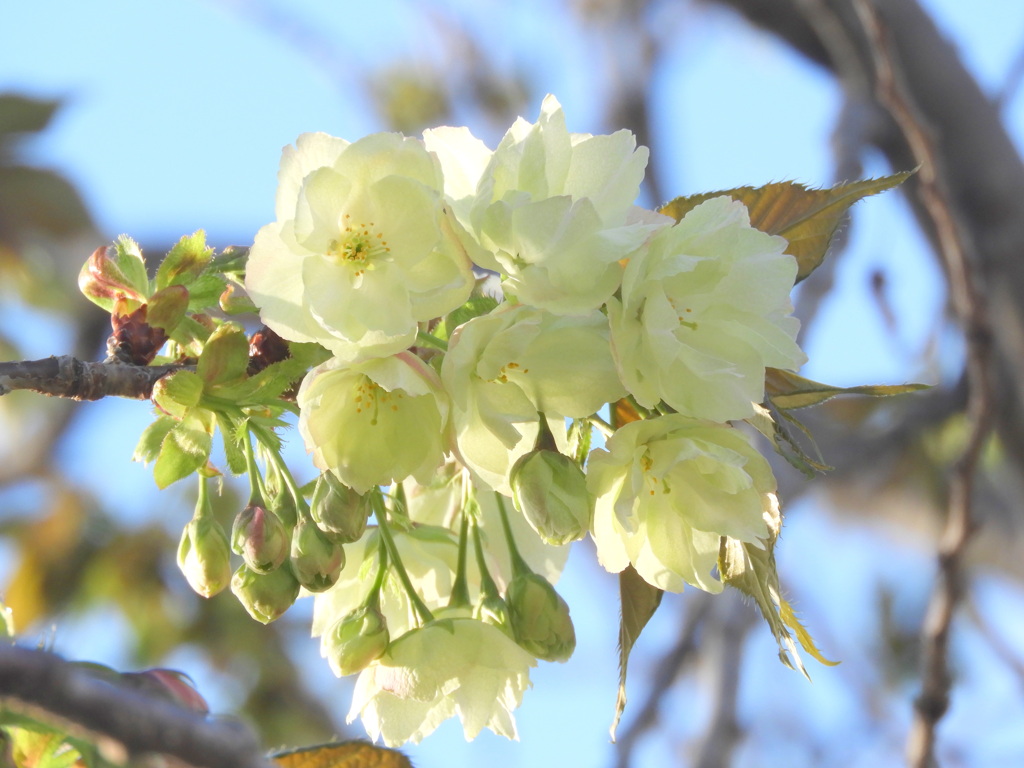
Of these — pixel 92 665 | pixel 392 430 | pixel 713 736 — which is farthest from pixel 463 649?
pixel 713 736

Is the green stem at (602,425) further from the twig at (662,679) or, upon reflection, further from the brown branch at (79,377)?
the twig at (662,679)

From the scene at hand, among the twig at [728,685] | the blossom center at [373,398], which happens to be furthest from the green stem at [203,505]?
the twig at [728,685]

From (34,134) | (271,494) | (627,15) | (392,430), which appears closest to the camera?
(392,430)

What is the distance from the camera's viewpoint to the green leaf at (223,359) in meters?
0.88

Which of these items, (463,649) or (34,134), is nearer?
(463,649)

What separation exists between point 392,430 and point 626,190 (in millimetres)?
285

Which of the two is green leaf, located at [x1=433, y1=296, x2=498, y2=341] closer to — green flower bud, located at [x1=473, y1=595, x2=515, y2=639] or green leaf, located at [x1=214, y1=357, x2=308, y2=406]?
green leaf, located at [x1=214, y1=357, x2=308, y2=406]

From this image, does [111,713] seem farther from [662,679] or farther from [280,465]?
[662,679]

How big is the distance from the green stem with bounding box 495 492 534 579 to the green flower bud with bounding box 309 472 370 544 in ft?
0.57

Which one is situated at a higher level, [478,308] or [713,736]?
[478,308]

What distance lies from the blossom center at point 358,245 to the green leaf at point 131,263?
21 cm

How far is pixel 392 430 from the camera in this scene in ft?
2.78

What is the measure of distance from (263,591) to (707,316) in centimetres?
45

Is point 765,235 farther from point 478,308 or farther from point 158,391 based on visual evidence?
point 158,391
